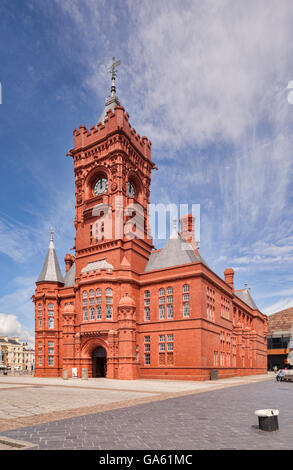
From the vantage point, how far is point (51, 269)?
169ft

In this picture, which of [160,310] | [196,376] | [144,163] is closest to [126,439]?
[196,376]

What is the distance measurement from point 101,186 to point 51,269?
13.6 metres

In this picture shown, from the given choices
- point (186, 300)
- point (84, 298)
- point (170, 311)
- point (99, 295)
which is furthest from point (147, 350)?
point (84, 298)

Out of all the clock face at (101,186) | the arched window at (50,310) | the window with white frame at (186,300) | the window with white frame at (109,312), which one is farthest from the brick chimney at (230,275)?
the arched window at (50,310)

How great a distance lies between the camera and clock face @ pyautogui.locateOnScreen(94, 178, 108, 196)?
48.5 meters

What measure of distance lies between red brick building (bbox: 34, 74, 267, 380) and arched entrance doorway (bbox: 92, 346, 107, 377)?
0.40ft

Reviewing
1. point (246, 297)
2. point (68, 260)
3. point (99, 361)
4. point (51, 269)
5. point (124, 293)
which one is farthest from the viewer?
point (246, 297)

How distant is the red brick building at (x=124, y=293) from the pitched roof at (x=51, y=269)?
0.15m

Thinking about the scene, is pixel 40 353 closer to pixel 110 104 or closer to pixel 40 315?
pixel 40 315

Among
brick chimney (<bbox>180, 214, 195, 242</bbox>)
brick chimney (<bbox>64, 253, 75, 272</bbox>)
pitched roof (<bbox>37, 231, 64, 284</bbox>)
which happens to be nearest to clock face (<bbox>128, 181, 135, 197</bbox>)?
brick chimney (<bbox>180, 214, 195, 242</bbox>)

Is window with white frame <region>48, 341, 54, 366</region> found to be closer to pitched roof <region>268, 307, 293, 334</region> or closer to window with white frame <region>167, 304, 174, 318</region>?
window with white frame <region>167, 304, 174, 318</region>

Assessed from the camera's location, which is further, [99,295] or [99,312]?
[99,295]

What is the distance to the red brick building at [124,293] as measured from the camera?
39.0 meters

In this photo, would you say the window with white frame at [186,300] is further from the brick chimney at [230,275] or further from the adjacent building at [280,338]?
the adjacent building at [280,338]
